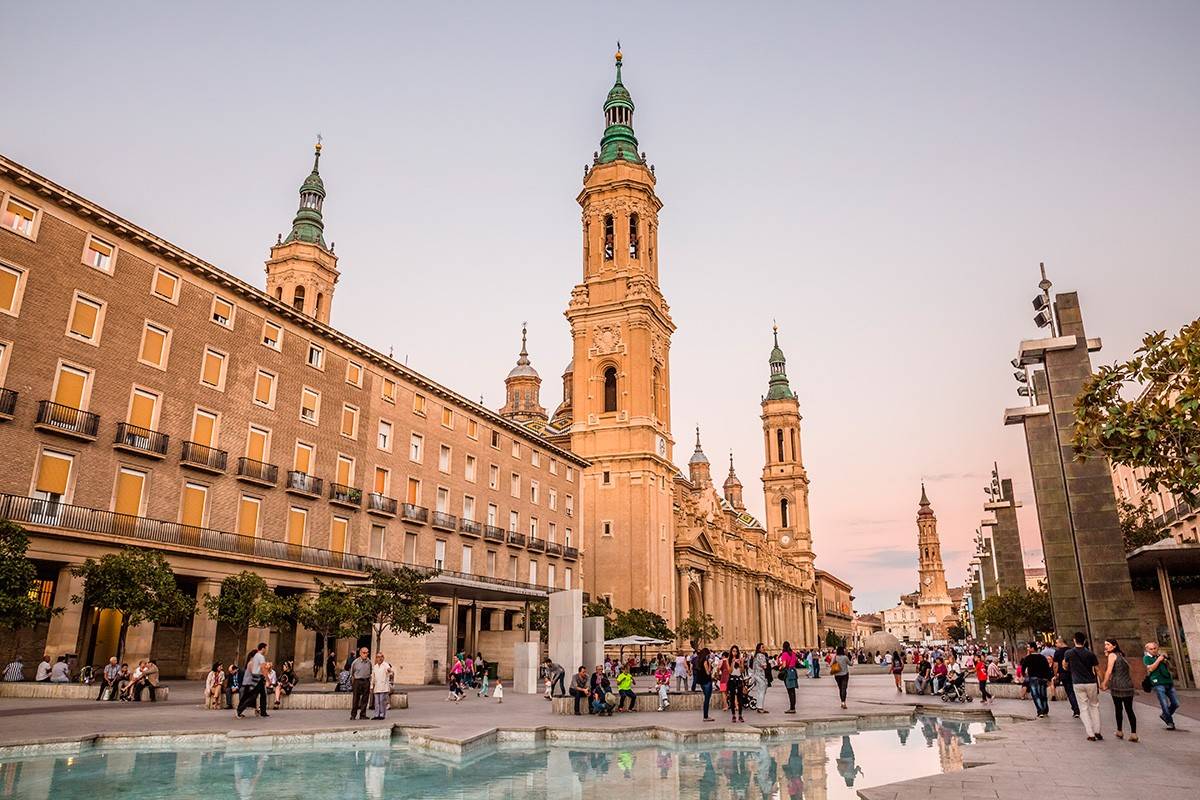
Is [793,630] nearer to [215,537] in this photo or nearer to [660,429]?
[660,429]

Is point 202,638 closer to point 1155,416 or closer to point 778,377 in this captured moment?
point 1155,416

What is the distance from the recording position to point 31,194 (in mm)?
26766

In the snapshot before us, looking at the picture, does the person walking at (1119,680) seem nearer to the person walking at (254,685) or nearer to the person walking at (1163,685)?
the person walking at (1163,685)

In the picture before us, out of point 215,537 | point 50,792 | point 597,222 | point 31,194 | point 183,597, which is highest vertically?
point 597,222

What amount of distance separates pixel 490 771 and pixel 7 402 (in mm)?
21744

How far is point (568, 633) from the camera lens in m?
24.9

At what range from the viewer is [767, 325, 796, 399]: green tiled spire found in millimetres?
125875

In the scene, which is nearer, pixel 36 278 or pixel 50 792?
pixel 50 792

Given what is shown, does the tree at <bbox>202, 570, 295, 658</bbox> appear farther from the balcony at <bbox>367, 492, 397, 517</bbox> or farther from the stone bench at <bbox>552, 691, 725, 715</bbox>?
the stone bench at <bbox>552, 691, 725, 715</bbox>

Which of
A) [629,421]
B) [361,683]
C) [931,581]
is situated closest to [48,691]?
[361,683]

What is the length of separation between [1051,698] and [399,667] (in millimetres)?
23725

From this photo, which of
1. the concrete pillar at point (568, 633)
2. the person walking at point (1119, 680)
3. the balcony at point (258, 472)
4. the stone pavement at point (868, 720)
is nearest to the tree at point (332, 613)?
the stone pavement at point (868, 720)

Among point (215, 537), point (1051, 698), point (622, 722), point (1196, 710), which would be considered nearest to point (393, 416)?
point (215, 537)

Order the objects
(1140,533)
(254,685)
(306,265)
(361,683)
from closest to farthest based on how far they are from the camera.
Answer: (361,683) → (254,685) → (1140,533) → (306,265)
